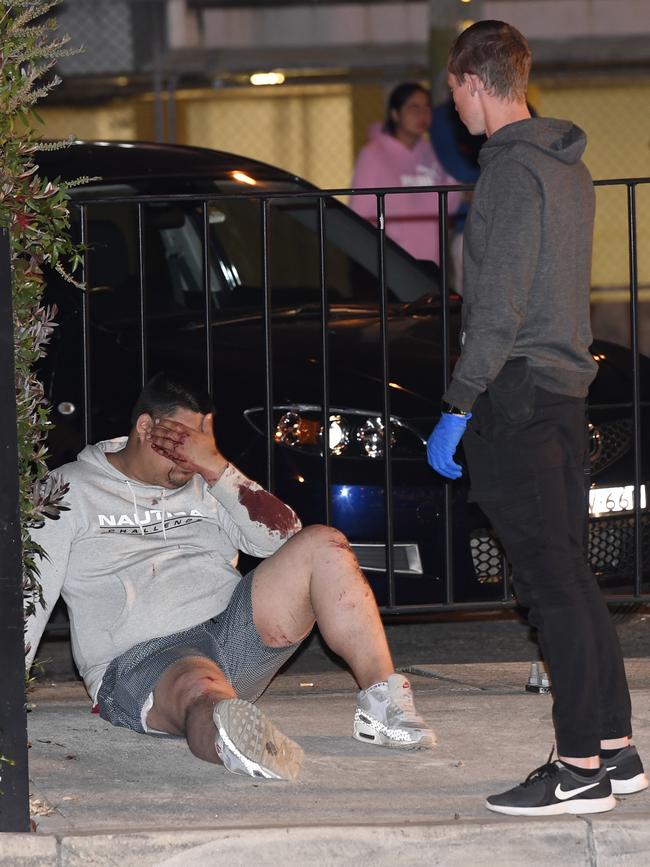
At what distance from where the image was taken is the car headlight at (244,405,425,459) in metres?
5.15

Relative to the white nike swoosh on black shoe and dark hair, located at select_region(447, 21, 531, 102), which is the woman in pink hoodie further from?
the white nike swoosh on black shoe

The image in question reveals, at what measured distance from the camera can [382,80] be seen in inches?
541

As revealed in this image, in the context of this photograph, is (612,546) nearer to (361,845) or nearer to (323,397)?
(323,397)

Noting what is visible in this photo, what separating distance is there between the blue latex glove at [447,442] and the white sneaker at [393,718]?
27.9 inches

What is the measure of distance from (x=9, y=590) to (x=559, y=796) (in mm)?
1333

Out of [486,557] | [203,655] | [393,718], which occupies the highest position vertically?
[486,557]

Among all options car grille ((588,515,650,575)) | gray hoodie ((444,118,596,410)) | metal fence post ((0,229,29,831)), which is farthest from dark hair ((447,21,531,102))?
car grille ((588,515,650,575))

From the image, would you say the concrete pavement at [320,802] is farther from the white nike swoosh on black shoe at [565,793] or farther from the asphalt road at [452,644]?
the asphalt road at [452,644]

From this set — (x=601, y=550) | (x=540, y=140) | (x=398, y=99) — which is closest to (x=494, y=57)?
(x=540, y=140)

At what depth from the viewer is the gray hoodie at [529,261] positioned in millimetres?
3486

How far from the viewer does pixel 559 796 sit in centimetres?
365

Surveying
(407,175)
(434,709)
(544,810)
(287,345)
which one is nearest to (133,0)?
(407,175)

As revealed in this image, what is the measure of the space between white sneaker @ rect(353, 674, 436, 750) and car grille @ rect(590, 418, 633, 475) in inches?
57.2

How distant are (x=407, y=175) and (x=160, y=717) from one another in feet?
19.1
